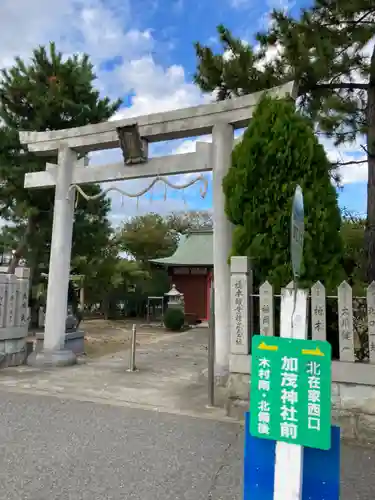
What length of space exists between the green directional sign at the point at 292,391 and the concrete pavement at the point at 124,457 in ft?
3.86

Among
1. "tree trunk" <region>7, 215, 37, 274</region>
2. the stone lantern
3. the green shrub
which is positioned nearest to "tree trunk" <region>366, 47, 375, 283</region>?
"tree trunk" <region>7, 215, 37, 274</region>

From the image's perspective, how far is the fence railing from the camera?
4.16 m

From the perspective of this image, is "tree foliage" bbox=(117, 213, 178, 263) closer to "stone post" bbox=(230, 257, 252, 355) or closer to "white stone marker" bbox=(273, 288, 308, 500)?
"stone post" bbox=(230, 257, 252, 355)

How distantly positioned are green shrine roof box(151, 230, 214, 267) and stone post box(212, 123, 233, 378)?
12.8 metres

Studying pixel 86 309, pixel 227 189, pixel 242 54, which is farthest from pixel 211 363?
pixel 86 309

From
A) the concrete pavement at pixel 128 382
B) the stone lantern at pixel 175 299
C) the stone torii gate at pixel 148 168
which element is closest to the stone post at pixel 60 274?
the stone torii gate at pixel 148 168

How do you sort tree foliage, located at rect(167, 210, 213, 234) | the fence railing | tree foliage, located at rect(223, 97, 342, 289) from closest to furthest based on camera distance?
the fence railing < tree foliage, located at rect(223, 97, 342, 289) < tree foliage, located at rect(167, 210, 213, 234)

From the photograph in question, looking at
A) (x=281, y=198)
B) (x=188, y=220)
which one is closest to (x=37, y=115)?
(x=281, y=198)

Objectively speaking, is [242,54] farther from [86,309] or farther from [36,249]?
[86,309]

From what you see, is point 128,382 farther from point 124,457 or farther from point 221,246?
point 124,457

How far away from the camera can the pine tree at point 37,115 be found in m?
11.2

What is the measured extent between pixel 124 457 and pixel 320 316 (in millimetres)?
2403

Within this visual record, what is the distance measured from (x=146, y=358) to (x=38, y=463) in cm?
584

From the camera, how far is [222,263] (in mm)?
6082
